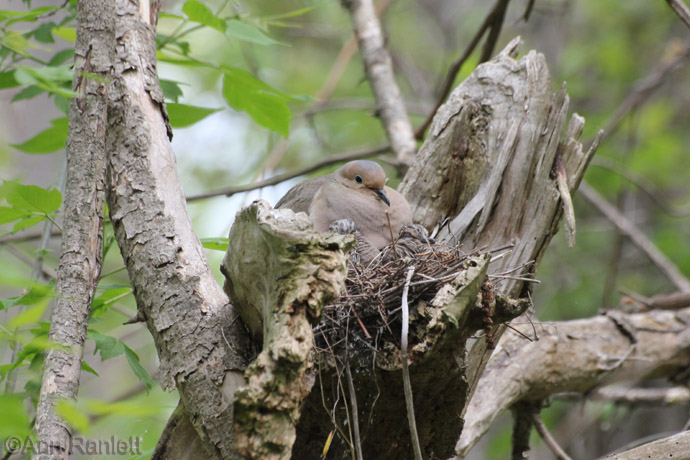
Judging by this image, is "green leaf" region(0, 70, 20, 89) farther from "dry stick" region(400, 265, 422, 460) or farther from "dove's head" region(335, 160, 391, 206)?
"dry stick" region(400, 265, 422, 460)

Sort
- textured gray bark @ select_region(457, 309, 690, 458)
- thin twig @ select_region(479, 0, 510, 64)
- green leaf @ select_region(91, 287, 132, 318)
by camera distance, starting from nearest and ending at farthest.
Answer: green leaf @ select_region(91, 287, 132, 318)
textured gray bark @ select_region(457, 309, 690, 458)
thin twig @ select_region(479, 0, 510, 64)

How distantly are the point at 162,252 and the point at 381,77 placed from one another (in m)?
4.15

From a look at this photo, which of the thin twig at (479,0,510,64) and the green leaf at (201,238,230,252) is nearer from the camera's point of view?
the green leaf at (201,238,230,252)

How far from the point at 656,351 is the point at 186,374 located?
14.5 feet

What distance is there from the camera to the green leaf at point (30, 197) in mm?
2713

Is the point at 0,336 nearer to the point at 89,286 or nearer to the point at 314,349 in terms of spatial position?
the point at 89,286

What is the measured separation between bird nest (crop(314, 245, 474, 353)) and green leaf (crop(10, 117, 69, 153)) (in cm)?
181

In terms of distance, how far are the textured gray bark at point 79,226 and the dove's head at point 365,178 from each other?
1.93 metres

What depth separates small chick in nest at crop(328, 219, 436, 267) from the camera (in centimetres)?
369

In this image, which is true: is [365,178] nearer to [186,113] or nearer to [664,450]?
[186,113]

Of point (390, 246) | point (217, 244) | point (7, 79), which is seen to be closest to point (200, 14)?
point (7, 79)

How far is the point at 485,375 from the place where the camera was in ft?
14.4

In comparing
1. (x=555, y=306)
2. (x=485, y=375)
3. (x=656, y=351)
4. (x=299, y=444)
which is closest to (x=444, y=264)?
(x=299, y=444)

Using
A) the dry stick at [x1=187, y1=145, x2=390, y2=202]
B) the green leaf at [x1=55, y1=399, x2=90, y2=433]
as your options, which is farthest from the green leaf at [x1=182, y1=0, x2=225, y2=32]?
the green leaf at [x1=55, y1=399, x2=90, y2=433]
